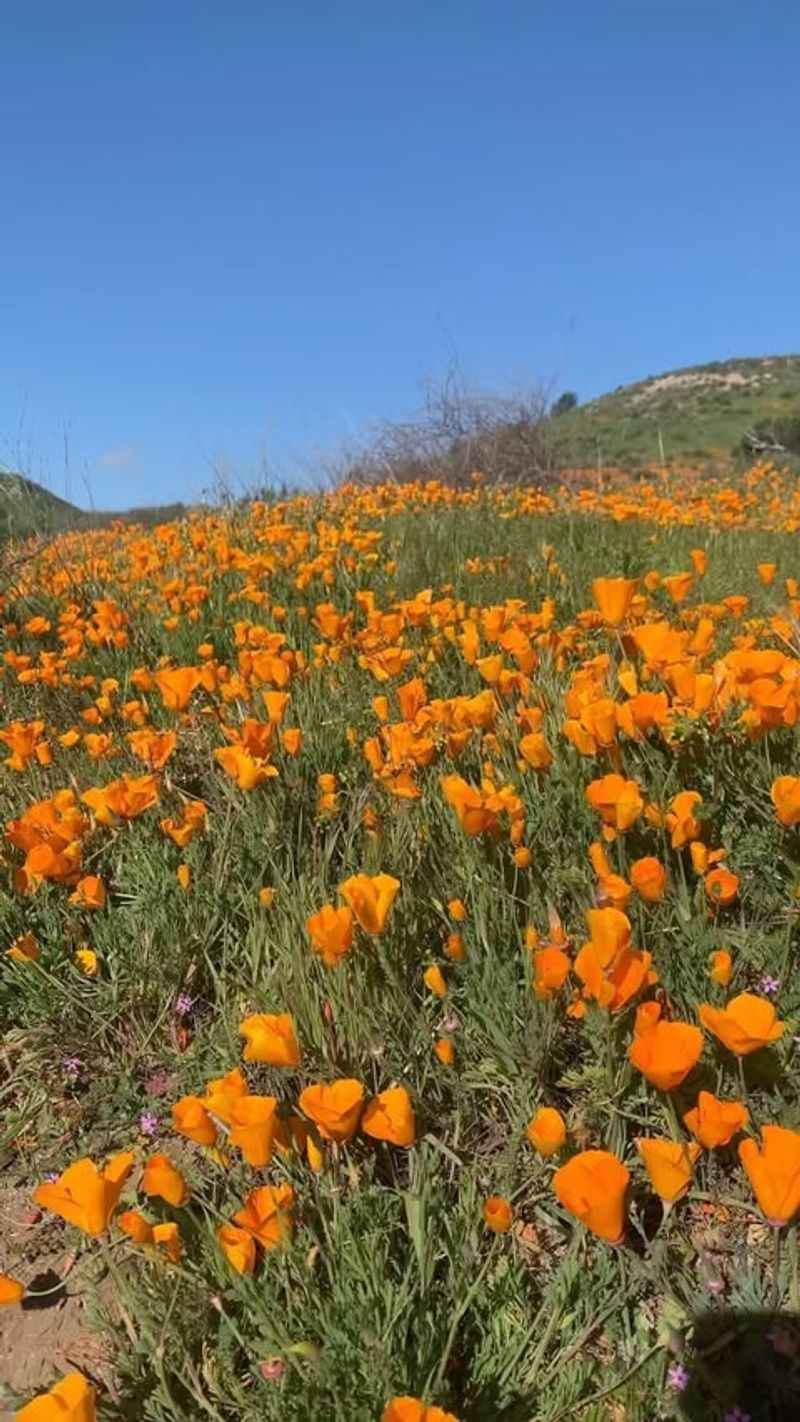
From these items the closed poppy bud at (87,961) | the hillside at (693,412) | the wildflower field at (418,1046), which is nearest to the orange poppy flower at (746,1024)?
the wildflower field at (418,1046)

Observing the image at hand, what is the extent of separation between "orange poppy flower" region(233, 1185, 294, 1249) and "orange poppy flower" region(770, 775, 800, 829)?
41.5 inches

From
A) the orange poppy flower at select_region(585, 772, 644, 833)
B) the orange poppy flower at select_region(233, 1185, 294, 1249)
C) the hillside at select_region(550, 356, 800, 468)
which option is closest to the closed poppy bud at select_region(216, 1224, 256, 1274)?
the orange poppy flower at select_region(233, 1185, 294, 1249)

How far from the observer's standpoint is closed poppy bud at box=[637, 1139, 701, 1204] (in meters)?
1.29

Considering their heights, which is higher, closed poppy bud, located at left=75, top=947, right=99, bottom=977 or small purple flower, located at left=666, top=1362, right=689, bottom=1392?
closed poppy bud, located at left=75, top=947, right=99, bottom=977

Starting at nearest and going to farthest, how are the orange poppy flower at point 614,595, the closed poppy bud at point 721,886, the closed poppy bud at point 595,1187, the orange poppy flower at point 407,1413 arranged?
the orange poppy flower at point 407,1413 < the closed poppy bud at point 595,1187 < the closed poppy bud at point 721,886 < the orange poppy flower at point 614,595

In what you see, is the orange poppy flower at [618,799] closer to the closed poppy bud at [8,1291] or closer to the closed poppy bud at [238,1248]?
the closed poppy bud at [238,1248]

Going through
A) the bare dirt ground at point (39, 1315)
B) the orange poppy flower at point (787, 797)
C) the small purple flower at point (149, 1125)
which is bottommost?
the bare dirt ground at point (39, 1315)

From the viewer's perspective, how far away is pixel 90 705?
3.89m

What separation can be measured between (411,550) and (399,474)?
8063mm

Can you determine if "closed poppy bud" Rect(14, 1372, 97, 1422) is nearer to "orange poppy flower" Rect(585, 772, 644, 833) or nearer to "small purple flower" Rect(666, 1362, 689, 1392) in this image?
"small purple flower" Rect(666, 1362, 689, 1392)

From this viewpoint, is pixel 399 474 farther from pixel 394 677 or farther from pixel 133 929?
pixel 133 929

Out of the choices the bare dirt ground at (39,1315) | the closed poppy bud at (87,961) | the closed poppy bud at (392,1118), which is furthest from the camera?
the closed poppy bud at (87,961)

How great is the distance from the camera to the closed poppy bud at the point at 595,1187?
1.20 metres

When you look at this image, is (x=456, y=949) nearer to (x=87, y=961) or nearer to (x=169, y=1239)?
(x=169, y=1239)
